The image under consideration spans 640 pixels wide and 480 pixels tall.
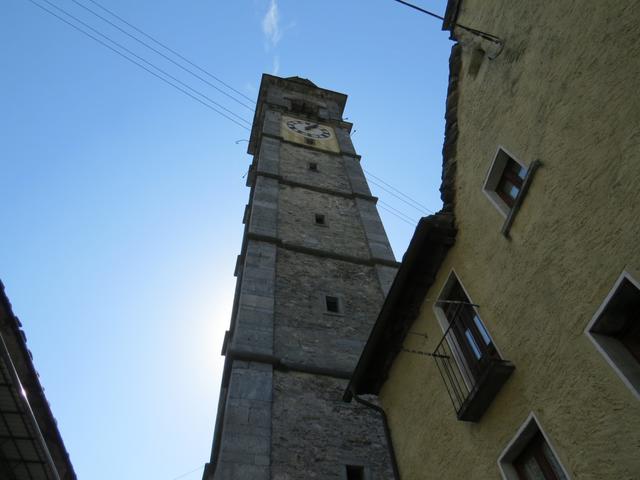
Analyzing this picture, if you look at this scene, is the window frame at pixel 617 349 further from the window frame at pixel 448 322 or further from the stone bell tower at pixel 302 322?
the stone bell tower at pixel 302 322

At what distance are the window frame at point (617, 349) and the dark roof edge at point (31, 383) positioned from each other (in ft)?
20.6

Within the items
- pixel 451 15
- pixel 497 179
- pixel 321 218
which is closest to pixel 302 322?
pixel 321 218

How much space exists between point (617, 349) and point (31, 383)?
21.3ft

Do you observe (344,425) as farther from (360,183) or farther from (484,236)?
(360,183)

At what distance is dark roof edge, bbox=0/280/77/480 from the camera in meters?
6.42

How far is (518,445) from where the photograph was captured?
4.77 meters

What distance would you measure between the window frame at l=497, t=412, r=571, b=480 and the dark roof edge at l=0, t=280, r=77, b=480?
5520 mm

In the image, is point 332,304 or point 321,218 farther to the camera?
point 321,218

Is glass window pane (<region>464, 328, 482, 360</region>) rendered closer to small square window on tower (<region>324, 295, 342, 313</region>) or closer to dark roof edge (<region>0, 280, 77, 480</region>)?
dark roof edge (<region>0, 280, 77, 480</region>)

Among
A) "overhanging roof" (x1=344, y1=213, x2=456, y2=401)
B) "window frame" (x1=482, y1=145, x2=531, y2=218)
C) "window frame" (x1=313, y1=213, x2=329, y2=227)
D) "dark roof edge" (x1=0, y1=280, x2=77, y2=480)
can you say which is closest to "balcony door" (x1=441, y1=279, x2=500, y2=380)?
"overhanging roof" (x1=344, y1=213, x2=456, y2=401)

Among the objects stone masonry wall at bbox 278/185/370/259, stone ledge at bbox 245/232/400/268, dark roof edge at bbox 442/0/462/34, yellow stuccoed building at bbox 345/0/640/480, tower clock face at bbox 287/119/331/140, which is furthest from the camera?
tower clock face at bbox 287/119/331/140

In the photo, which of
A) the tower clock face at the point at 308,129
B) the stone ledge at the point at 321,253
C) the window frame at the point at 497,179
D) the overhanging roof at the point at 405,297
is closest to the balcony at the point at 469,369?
the overhanging roof at the point at 405,297

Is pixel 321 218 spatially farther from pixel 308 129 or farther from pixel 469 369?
pixel 469 369

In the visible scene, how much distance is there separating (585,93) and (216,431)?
380 inches
